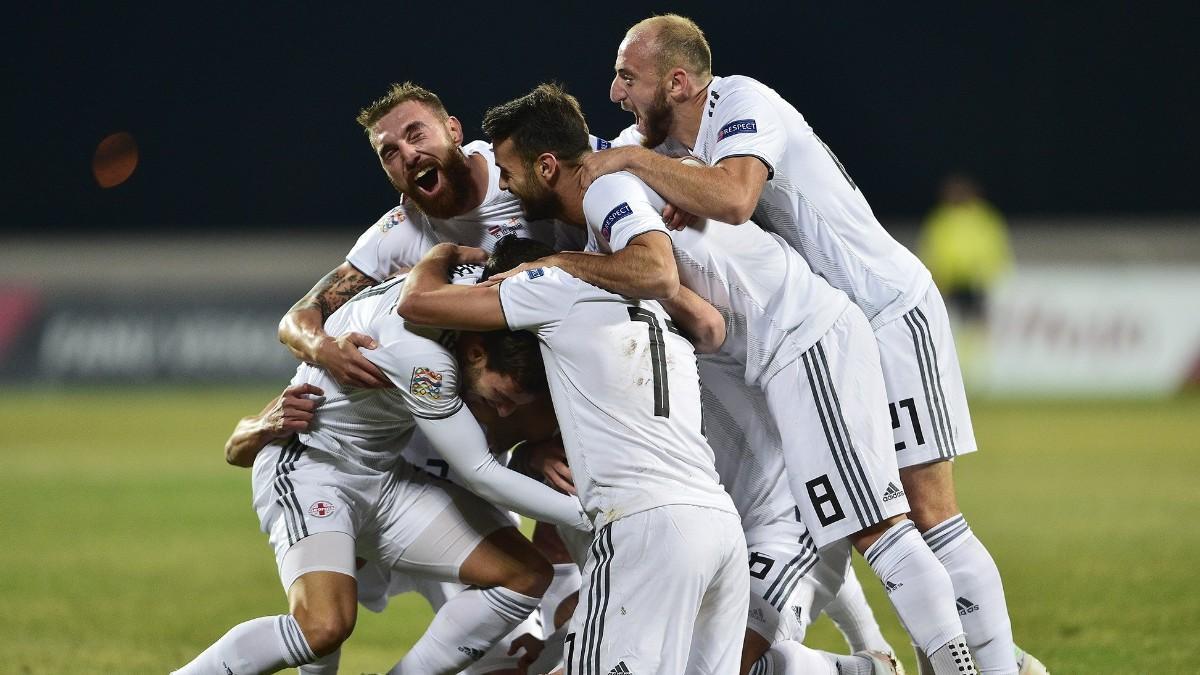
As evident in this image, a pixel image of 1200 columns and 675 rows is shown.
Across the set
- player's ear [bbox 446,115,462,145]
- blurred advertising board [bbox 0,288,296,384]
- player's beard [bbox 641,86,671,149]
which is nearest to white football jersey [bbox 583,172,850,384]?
player's beard [bbox 641,86,671,149]

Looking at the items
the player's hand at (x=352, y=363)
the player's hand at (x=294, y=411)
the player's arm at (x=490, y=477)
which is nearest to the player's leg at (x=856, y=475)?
the player's arm at (x=490, y=477)

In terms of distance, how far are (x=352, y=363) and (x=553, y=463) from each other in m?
0.78

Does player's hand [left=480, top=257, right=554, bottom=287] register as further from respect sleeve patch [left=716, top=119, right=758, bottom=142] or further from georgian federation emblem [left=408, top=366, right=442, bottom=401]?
respect sleeve patch [left=716, top=119, right=758, bottom=142]

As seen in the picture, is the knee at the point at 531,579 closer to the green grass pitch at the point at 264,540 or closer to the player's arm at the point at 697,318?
the player's arm at the point at 697,318

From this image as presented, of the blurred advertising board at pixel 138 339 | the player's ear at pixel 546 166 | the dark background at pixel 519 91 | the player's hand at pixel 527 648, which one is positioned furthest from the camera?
the dark background at pixel 519 91

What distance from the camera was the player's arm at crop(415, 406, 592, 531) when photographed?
451 centimetres

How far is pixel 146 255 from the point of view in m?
19.7

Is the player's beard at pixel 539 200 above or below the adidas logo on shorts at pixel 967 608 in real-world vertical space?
above

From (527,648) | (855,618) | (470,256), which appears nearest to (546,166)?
(470,256)

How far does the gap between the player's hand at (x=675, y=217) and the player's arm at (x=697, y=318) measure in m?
0.21

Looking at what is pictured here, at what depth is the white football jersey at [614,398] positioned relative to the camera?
164 inches

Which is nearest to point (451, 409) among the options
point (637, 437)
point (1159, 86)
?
point (637, 437)

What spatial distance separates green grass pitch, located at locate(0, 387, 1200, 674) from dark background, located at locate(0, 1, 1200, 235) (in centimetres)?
810

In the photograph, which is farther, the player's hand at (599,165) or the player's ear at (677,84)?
the player's ear at (677,84)
